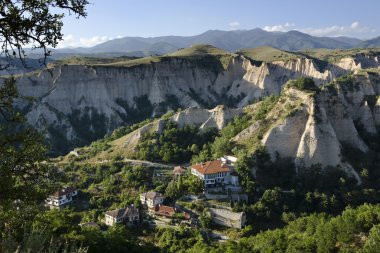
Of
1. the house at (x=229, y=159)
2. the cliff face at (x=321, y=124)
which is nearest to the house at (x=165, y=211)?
the house at (x=229, y=159)

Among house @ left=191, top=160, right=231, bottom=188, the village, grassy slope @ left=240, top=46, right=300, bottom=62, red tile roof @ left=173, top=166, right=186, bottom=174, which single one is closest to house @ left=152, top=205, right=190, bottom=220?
the village

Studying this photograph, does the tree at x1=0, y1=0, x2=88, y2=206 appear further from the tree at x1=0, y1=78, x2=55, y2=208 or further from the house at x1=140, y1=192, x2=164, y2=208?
the house at x1=140, y1=192, x2=164, y2=208

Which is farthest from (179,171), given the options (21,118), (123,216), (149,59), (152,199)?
(149,59)

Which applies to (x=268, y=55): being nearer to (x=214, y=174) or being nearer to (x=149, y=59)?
(x=149, y=59)

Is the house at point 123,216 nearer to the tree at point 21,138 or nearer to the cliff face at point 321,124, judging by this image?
the cliff face at point 321,124

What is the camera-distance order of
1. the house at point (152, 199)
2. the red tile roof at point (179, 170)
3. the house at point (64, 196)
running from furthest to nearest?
the red tile roof at point (179, 170), the house at point (64, 196), the house at point (152, 199)

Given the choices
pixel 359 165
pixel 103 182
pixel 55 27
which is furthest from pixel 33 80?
pixel 55 27
